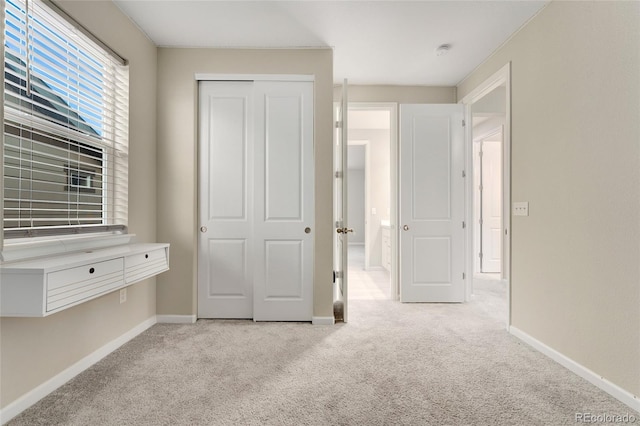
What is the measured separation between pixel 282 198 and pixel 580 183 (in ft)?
7.39

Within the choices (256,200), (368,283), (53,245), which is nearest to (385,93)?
(256,200)

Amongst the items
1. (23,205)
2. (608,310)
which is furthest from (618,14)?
(23,205)

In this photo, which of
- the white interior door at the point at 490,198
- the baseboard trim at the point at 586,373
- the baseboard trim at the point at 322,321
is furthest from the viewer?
the white interior door at the point at 490,198

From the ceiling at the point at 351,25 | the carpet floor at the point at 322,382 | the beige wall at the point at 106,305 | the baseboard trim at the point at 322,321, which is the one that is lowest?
the carpet floor at the point at 322,382

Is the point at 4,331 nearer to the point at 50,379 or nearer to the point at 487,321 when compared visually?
the point at 50,379

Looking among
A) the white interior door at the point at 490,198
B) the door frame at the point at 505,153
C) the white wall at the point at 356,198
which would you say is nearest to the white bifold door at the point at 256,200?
the door frame at the point at 505,153

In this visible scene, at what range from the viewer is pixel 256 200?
2949 mm

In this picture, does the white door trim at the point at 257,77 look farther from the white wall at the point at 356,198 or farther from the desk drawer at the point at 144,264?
the white wall at the point at 356,198

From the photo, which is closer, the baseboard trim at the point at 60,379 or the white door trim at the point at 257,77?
the baseboard trim at the point at 60,379

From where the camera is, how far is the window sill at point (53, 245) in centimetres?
156

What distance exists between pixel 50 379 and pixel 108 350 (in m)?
0.48

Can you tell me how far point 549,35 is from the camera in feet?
7.66

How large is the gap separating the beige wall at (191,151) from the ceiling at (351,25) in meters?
0.12

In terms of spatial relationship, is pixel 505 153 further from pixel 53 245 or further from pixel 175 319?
pixel 53 245
